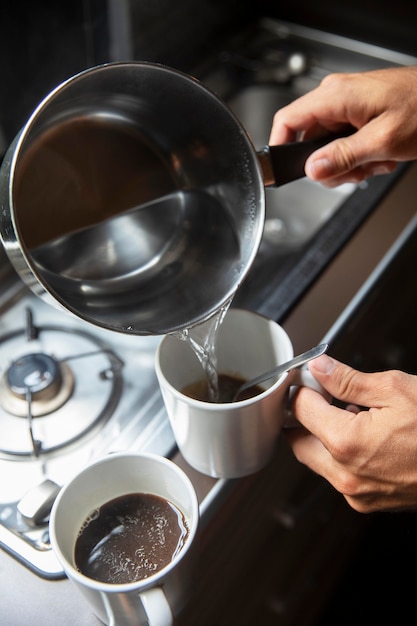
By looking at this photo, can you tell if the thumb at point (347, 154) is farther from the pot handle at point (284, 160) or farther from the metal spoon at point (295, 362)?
the metal spoon at point (295, 362)

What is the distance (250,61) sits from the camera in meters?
1.23

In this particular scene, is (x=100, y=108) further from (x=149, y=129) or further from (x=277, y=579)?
(x=277, y=579)

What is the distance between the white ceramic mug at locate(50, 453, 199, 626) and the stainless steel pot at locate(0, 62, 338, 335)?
5.1 inches

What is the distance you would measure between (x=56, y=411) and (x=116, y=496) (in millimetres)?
164

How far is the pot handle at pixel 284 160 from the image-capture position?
685mm

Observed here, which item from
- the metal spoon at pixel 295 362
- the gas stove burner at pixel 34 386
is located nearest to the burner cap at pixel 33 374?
the gas stove burner at pixel 34 386

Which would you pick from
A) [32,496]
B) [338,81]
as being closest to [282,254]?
[338,81]

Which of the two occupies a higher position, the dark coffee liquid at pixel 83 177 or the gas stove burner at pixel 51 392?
the dark coffee liquid at pixel 83 177

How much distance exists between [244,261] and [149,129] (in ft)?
0.61

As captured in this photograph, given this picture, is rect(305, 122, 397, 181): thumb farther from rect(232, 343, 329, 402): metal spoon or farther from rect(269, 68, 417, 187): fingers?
rect(232, 343, 329, 402): metal spoon

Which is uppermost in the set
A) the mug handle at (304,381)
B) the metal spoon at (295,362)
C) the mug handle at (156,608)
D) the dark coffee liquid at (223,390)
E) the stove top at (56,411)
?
the metal spoon at (295,362)

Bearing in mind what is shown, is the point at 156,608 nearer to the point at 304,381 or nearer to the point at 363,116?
the point at 304,381

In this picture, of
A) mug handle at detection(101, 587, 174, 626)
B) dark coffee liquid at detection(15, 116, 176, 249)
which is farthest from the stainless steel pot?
mug handle at detection(101, 587, 174, 626)

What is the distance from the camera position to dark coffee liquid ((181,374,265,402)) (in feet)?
2.35
